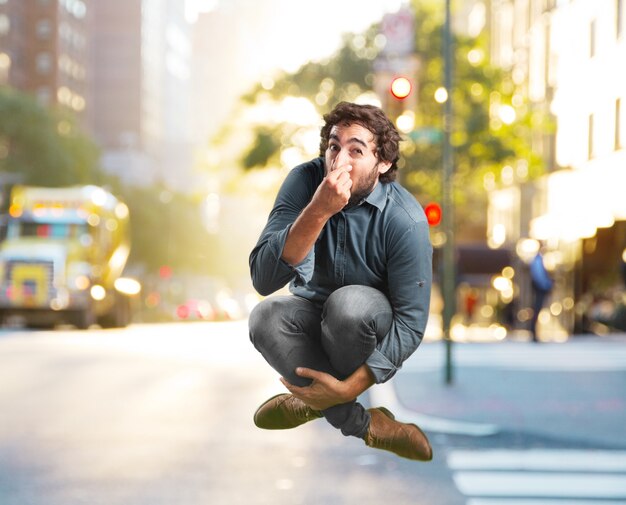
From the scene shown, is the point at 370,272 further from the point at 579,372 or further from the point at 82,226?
the point at 82,226

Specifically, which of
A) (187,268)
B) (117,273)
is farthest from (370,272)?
(187,268)

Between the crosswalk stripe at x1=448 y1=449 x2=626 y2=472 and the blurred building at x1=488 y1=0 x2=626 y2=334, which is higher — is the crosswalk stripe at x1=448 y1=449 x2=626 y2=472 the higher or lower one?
the lower one

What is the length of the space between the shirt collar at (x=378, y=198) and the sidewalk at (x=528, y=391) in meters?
23.3

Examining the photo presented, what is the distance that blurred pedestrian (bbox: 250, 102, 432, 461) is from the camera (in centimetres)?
280

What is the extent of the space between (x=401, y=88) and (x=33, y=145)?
109 metres

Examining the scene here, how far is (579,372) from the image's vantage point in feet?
118

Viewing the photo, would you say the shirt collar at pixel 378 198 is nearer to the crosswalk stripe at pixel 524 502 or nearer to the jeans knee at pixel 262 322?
the jeans knee at pixel 262 322

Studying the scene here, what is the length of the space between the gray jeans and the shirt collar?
6.8 inches

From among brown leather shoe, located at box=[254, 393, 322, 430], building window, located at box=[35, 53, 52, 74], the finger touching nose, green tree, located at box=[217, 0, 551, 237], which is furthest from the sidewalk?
building window, located at box=[35, 53, 52, 74]

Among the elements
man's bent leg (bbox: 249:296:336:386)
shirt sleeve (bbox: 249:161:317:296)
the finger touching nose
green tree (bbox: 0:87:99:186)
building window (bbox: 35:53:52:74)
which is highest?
building window (bbox: 35:53:52:74)

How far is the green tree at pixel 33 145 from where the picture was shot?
109 m

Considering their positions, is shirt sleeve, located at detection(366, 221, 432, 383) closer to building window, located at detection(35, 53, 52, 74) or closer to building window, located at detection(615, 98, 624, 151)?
building window, located at detection(615, 98, 624, 151)

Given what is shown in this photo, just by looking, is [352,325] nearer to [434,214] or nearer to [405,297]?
[405,297]

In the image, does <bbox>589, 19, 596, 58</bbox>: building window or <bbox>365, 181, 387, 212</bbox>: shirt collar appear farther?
<bbox>589, 19, 596, 58</bbox>: building window
